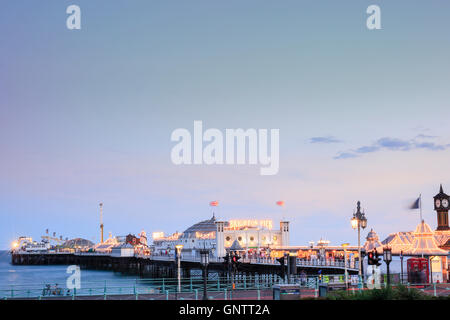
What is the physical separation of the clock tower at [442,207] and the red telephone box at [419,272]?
6264 centimetres

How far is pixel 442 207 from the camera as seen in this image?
10550 cm

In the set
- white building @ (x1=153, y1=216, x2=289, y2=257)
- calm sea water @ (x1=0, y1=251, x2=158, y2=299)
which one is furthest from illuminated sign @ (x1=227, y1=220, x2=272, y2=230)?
calm sea water @ (x1=0, y1=251, x2=158, y2=299)

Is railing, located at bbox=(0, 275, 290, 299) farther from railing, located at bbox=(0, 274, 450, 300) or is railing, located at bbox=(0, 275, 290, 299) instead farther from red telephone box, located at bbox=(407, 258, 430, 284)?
red telephone box, located at bbox=(407, 258, 430, 284)

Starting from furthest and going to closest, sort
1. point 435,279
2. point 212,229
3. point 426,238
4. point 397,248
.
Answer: point 212,229
point 397,248
point 426,238
point 435,279

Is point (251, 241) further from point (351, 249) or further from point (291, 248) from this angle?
point (351, 249)

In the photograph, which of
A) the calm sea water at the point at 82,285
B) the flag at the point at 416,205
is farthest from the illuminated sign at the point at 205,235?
the flag at the point at 416,205

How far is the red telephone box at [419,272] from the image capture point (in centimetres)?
4631

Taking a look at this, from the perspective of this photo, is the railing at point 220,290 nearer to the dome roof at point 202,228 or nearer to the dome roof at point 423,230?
the dome roof at point 423,230

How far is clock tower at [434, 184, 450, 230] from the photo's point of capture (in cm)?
10550

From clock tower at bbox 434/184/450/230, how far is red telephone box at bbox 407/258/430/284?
2466 inches
